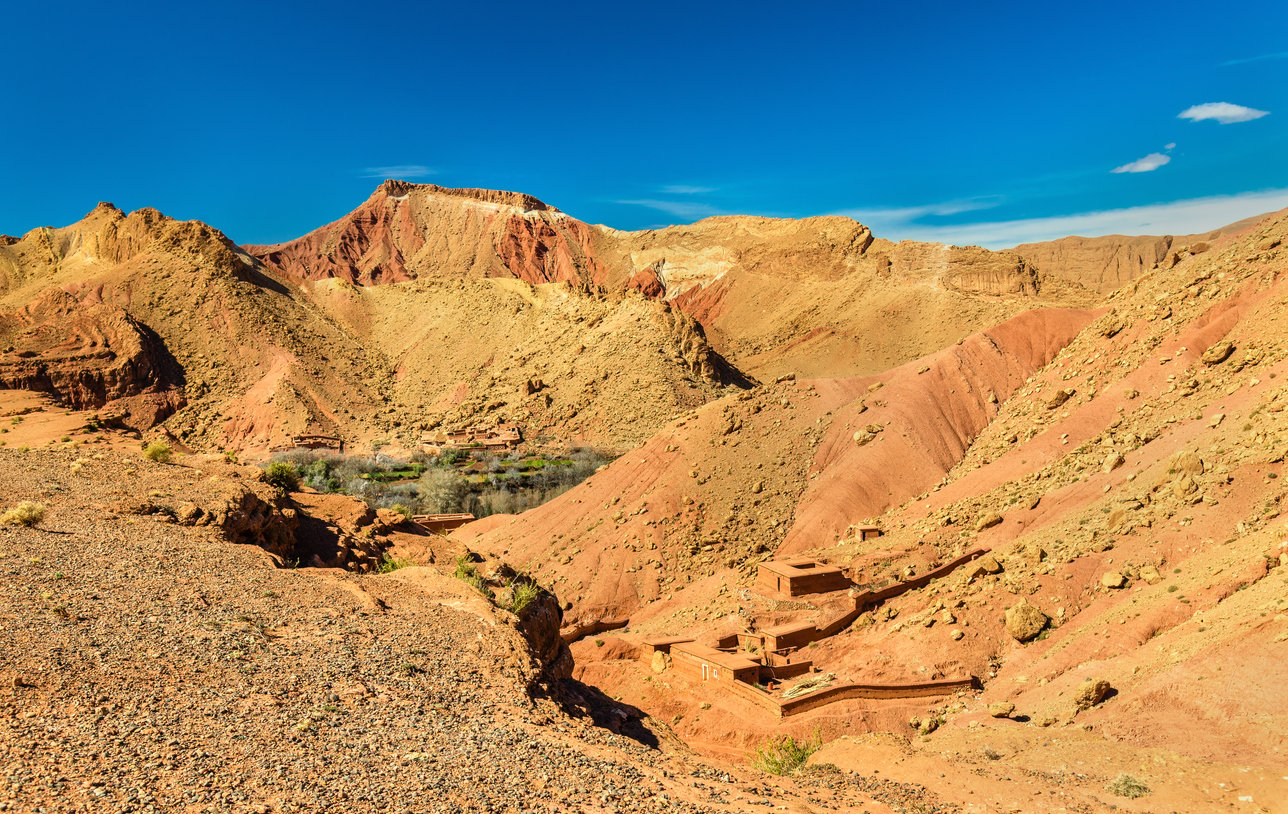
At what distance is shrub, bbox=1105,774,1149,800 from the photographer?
31.9 feet

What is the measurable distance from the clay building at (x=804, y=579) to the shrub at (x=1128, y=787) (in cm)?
1009

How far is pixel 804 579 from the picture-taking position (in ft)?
65.8

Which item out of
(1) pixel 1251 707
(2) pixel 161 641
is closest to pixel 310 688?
(2) pixel 161 641

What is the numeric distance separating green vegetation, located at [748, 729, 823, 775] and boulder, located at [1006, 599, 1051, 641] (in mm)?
4116

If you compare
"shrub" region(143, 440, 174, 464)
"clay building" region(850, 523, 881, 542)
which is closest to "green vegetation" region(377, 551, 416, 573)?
"shrub" region(143, 440, 174, 464)

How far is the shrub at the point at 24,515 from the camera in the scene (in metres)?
11.3

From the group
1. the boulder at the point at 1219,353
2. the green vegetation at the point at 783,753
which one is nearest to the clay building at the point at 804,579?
the green vegetation at the point at 783,753

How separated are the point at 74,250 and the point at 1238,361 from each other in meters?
71.2

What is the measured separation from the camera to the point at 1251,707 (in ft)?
35.2

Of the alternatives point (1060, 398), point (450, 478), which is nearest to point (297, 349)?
point (450, 478)

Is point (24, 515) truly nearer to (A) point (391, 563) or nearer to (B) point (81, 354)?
(A) point (391, 563)

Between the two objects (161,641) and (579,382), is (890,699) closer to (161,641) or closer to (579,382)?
(161,641)

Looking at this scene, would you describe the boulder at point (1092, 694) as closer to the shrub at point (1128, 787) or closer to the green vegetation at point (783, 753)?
the shrub at point (1128, 787)

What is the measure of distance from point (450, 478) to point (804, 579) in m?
21.3
